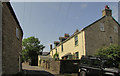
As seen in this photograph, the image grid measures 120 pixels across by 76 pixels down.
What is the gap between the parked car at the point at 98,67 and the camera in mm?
8539

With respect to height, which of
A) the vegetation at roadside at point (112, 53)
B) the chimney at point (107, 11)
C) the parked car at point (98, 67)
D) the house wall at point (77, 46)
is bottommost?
the parked car at point (98, 67)

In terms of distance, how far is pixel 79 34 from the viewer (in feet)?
63.3

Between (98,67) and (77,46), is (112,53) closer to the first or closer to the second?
(77,46)

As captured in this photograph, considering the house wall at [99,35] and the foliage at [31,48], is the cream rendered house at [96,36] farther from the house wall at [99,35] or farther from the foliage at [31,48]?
the foliage at [31,48]

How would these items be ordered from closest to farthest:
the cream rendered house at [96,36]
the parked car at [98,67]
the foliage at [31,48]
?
the parked car at [98,67] < the cream rendered house at [96,36] < the foliage at [31,48]

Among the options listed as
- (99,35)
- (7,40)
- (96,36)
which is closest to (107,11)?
(99,35)

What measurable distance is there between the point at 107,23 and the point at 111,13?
68.3 inches

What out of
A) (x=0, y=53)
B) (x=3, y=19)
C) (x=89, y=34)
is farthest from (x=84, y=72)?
(x=89, y=34)

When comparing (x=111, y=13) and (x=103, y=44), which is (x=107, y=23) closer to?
(x=111, y=13)

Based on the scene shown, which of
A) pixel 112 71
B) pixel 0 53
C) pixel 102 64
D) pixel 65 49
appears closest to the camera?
pixel 0 53

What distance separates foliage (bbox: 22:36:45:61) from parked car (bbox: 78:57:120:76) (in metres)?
33.7

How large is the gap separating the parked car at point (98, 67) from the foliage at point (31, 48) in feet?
111

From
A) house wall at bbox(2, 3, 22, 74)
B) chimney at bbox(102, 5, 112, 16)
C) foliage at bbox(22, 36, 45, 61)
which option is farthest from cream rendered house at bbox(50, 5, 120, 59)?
foliage at bbox(22, 36, 45, 61)


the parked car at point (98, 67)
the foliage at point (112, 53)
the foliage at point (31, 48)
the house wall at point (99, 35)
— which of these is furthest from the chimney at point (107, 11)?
the foliage at point (31, 48)
